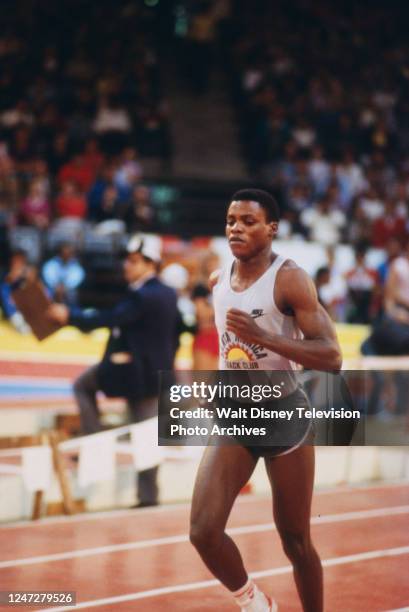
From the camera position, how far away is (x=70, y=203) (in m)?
16.2

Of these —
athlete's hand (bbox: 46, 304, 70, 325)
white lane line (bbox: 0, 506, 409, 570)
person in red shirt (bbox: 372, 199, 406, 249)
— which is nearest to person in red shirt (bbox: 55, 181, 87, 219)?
person in red shirt (bbox: 372, 199, 406, 249)

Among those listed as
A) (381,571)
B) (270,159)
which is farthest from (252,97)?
(381,571)

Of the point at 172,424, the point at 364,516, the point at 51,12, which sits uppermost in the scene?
the point at 51,12

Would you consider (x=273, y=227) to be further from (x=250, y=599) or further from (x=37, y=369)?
(x=37, y=369)

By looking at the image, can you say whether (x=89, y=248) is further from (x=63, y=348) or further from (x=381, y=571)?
(x=381, y=571)

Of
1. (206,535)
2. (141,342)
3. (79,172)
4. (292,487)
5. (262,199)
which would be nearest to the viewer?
(206,535)

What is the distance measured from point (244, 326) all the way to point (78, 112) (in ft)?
49.0

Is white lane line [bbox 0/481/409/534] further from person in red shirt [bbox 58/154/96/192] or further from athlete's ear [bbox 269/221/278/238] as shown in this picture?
person in red shirt [bbox 58/154/96/192]

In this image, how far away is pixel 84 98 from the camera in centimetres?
1948

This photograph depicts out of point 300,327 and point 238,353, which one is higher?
point 300,327

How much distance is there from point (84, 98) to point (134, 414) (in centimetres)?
1109

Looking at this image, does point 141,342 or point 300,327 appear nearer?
point 300,327

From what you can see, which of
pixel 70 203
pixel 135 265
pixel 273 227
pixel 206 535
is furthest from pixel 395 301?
pixel 206 535

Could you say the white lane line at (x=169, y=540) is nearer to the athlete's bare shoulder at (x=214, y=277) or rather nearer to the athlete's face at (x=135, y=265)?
the athlete's face at (x=135, y=265)
